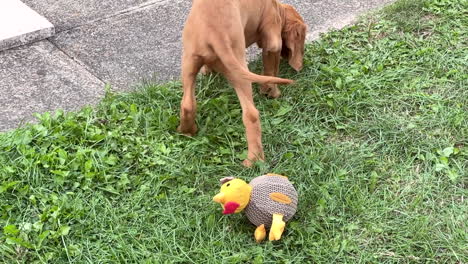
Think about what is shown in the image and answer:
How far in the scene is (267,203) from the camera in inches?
137

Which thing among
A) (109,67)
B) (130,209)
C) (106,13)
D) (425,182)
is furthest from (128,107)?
(425,182)

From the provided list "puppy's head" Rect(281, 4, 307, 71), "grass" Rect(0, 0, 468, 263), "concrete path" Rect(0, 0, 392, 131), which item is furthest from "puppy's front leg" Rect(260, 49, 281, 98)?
"concrete path" Rect(0, 0, 392, 131)

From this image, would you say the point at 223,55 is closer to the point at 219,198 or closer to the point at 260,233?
the point at 219,198

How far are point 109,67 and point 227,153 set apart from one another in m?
1.35

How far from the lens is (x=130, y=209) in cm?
370

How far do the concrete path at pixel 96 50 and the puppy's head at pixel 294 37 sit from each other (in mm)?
573

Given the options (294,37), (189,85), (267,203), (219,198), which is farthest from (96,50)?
(267,203)

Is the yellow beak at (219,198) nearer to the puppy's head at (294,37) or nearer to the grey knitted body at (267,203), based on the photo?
the grey knitted body at (267,203)

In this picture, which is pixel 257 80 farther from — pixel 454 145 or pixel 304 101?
pixel 454 145

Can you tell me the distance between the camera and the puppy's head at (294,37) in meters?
4.91

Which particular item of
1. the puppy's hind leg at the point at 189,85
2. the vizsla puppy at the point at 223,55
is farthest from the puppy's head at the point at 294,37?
the puppy's hind leg at the point at 189,85

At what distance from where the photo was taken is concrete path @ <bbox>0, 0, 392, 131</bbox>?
15.3ft

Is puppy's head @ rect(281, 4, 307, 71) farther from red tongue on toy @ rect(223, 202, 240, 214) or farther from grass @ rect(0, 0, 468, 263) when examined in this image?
red tongue on toy @ rect(223, 202, 240, 214)

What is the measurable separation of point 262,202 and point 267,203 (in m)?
0.03
